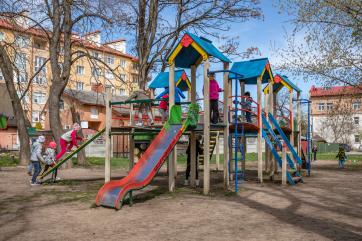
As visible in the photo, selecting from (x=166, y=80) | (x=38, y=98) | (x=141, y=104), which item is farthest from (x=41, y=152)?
(x=38, y=98)

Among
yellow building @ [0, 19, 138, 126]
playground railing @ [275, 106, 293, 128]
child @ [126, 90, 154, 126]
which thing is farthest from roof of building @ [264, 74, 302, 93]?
yellow building @ [0, 19, 138, 126]

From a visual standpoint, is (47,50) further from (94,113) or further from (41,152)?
(94,113)

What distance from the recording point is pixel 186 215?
7.12 metres

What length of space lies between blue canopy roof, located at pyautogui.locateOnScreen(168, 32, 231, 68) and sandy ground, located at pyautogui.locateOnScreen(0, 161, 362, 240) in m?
3.46

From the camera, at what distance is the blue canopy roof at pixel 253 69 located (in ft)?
41.1

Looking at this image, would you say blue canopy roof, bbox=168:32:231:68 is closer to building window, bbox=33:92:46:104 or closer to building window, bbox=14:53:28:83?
building window, bbox=14:53:28:83

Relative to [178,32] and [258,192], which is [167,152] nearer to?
[258,192]

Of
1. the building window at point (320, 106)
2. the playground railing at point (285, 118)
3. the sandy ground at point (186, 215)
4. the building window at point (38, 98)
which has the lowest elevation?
the sandy ground at point (186, 215)

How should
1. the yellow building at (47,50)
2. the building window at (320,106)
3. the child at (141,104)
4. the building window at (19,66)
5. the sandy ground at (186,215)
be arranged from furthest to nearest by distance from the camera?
the building window at (320,106) → the building window at (19,66) → the yellow building at (47,50) → the child at (141,104) → the sandy ground at (186,215)

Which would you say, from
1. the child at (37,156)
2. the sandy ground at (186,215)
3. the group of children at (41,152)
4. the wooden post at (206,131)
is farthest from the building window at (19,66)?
the wooden post at (206,131)

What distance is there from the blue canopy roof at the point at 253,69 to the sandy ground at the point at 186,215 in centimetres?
376

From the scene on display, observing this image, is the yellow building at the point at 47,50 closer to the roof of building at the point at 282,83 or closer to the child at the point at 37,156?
the child at the point at 37,156

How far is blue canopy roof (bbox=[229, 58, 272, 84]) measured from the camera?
12523 millimetres

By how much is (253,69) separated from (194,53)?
314 cm
